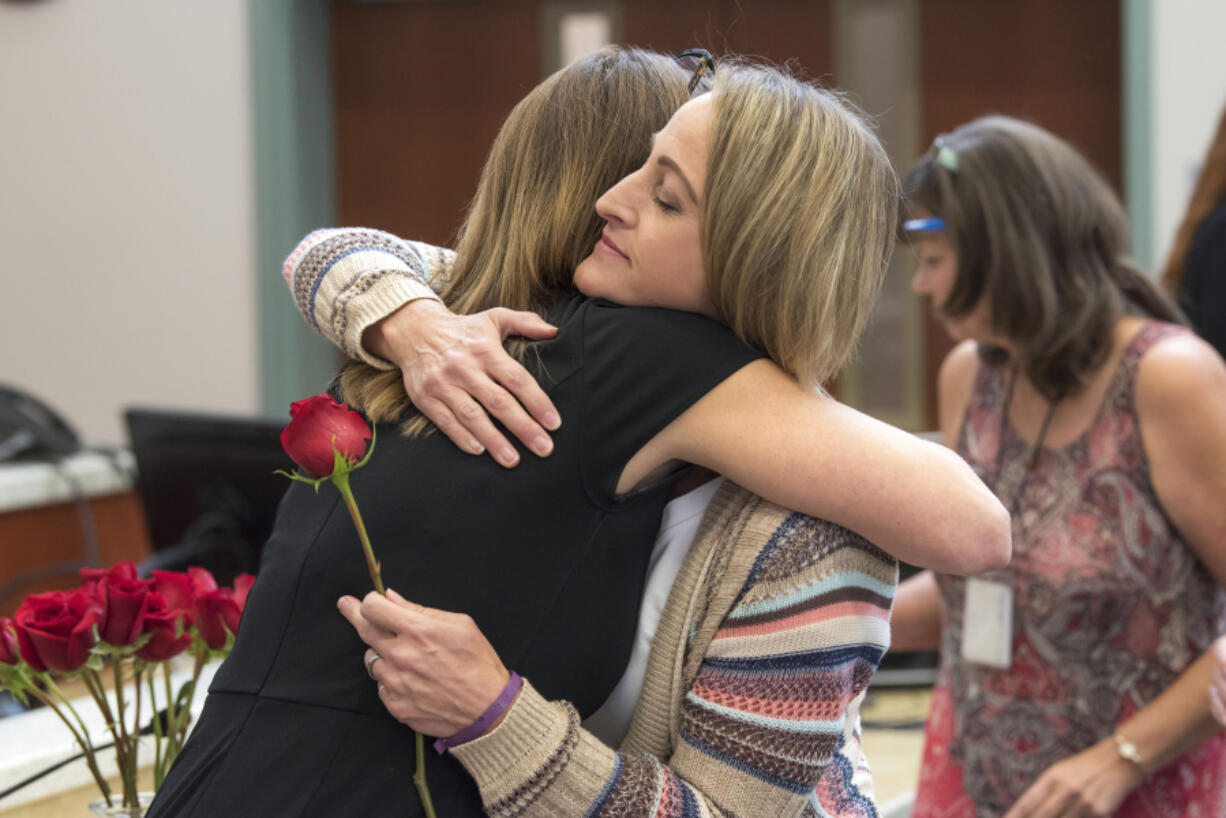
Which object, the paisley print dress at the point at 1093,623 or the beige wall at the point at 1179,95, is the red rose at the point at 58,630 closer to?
the paisley print dress at the point at 1093,623

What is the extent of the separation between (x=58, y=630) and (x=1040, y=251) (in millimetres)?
1259

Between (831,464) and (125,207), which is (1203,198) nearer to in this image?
(831,464)

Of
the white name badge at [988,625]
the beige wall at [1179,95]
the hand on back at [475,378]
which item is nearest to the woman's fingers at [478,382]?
the hand on back at [475,378]

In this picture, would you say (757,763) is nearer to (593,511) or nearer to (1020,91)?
(593,511)

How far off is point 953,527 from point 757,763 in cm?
21

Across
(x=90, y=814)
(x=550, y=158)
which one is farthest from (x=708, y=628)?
(x=90, y=814)

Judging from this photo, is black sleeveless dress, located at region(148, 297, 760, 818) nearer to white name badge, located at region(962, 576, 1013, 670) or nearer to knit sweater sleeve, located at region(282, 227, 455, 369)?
knit sweater sleeve, located at region(282, 227, 455, 369)

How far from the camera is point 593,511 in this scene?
866mm

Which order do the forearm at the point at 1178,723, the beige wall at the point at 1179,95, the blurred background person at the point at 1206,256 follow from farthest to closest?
the beige wall at the point at 1179,95, the blurred background person at the point at 1206,256, the forearm at the point at 1178,723

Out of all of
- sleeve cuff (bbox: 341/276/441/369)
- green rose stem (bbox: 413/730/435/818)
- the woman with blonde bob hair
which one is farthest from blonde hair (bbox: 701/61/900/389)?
green rose stem (bbox: 413/730/435/818)

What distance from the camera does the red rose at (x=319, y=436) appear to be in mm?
719

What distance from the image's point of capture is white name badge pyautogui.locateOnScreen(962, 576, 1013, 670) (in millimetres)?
1589

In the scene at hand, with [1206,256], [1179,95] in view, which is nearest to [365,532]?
[1206,256]

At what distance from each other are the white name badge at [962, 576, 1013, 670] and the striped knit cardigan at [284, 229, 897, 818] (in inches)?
28.2
